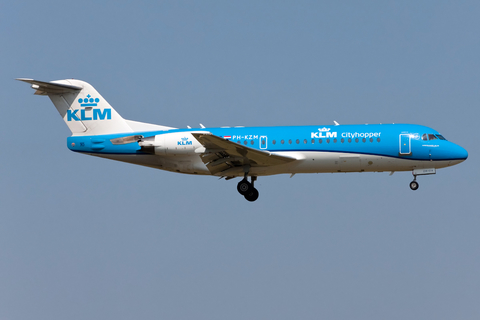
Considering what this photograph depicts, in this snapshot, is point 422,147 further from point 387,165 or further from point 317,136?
point 317,136

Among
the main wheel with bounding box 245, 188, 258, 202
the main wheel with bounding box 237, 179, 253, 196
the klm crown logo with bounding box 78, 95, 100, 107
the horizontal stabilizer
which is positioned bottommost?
the main wheel with bounding box 245, 188, 258, 202

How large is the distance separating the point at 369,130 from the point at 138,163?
35.4 ft

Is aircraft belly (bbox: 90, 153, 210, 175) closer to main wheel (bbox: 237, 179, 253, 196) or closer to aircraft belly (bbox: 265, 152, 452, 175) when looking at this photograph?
main wheel (bbox: 237, 179, 253, 196)

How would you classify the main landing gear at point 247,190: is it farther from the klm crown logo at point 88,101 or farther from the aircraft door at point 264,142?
the klm crown logo at point 88,101

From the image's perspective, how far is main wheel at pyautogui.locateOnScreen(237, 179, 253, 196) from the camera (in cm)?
2796

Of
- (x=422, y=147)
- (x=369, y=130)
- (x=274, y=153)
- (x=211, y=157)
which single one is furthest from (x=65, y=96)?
(x=422, y=147)

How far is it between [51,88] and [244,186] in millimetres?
10407

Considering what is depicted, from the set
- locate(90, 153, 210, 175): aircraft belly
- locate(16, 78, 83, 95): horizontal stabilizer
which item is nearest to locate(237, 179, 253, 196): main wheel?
locate(90, 153, 210, 175): aircraft belly

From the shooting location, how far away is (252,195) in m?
28.1

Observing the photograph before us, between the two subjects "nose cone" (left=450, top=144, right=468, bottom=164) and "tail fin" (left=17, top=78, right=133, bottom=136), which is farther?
"tail fin" (left=17, top=78, right=133, bottom=136)

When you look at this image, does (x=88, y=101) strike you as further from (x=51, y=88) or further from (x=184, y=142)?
(x=184, y=142)

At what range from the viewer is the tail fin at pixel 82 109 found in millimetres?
28625

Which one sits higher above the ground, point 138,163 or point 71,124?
point 71,124

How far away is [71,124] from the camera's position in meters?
28.7
